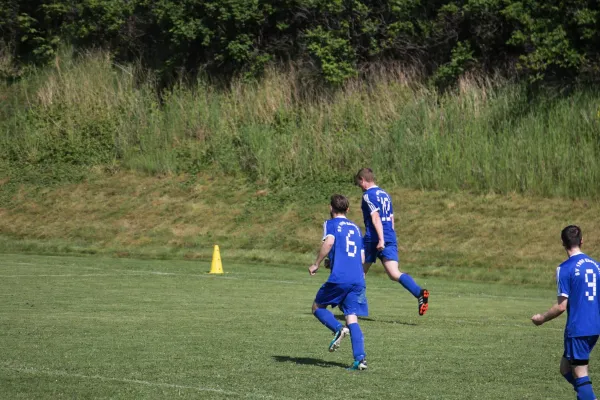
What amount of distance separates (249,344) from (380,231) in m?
3.42

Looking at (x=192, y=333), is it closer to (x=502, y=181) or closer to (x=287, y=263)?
(x=287, y=263)

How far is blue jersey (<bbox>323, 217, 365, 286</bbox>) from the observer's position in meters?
10.9

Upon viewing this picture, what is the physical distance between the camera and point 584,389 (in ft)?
27.0

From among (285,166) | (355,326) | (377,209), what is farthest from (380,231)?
(285,166)

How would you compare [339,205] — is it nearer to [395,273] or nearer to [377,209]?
[377,209]

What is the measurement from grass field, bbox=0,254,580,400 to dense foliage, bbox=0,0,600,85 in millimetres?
12750

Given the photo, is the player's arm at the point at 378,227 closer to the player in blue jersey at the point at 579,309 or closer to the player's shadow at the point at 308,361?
the player's shadow at the point at 308,361

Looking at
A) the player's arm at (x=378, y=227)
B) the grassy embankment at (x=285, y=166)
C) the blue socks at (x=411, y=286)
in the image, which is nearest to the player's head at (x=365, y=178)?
the player's arm at (x=378, y=227)

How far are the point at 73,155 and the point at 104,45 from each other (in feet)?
25.3

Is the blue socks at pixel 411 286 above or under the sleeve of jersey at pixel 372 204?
under

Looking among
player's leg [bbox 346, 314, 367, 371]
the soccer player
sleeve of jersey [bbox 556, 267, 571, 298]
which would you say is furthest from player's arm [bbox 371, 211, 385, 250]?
sleeve of jersey [bbox 556, 267, 571, 298]

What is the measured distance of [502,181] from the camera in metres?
29.8

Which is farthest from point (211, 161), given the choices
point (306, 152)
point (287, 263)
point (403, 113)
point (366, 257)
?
point (366, 257)

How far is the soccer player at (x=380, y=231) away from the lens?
584 inches
